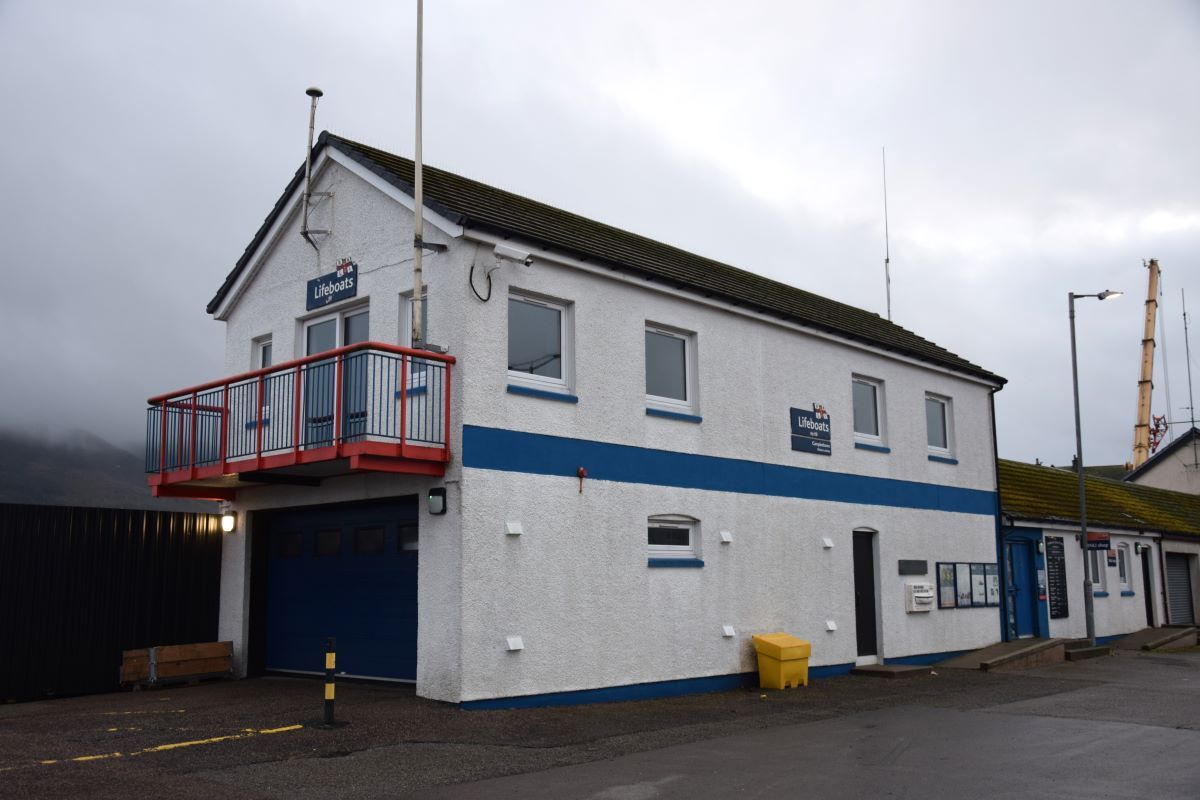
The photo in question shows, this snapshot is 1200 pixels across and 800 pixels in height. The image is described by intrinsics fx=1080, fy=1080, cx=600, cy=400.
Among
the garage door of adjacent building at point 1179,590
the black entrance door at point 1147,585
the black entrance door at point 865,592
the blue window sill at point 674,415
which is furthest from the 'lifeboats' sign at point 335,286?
the garage door of adjacent building at point 1179,590

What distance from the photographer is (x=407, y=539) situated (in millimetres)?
13969

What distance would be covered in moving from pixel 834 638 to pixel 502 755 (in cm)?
906

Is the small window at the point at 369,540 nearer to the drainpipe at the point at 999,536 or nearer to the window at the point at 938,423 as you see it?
the window at the point at 938,423

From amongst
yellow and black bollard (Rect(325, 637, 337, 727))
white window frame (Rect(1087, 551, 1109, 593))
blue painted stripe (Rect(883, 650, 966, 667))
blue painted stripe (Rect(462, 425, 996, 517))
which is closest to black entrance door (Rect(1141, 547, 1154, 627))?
white window frame (Rect(1087, 551, 1109, 593))

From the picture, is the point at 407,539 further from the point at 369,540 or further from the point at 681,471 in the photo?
the point at 681,471

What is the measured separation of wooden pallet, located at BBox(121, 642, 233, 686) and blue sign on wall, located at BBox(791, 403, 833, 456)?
30.5ft

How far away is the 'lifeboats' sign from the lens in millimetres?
14641

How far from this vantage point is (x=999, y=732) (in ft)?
37.2

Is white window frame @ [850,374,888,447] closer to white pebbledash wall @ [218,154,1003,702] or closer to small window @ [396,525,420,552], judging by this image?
white pebbledash wall @ [218,154,1003,702]

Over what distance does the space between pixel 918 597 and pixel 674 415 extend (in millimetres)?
7118

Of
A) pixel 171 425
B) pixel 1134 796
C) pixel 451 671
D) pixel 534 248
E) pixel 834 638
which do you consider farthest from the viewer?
pixel 834 638

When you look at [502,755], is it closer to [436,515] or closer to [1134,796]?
[436,515]

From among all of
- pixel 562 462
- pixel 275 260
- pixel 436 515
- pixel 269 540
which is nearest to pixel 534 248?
pixel 562 462

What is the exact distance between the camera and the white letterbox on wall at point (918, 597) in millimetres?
19391
